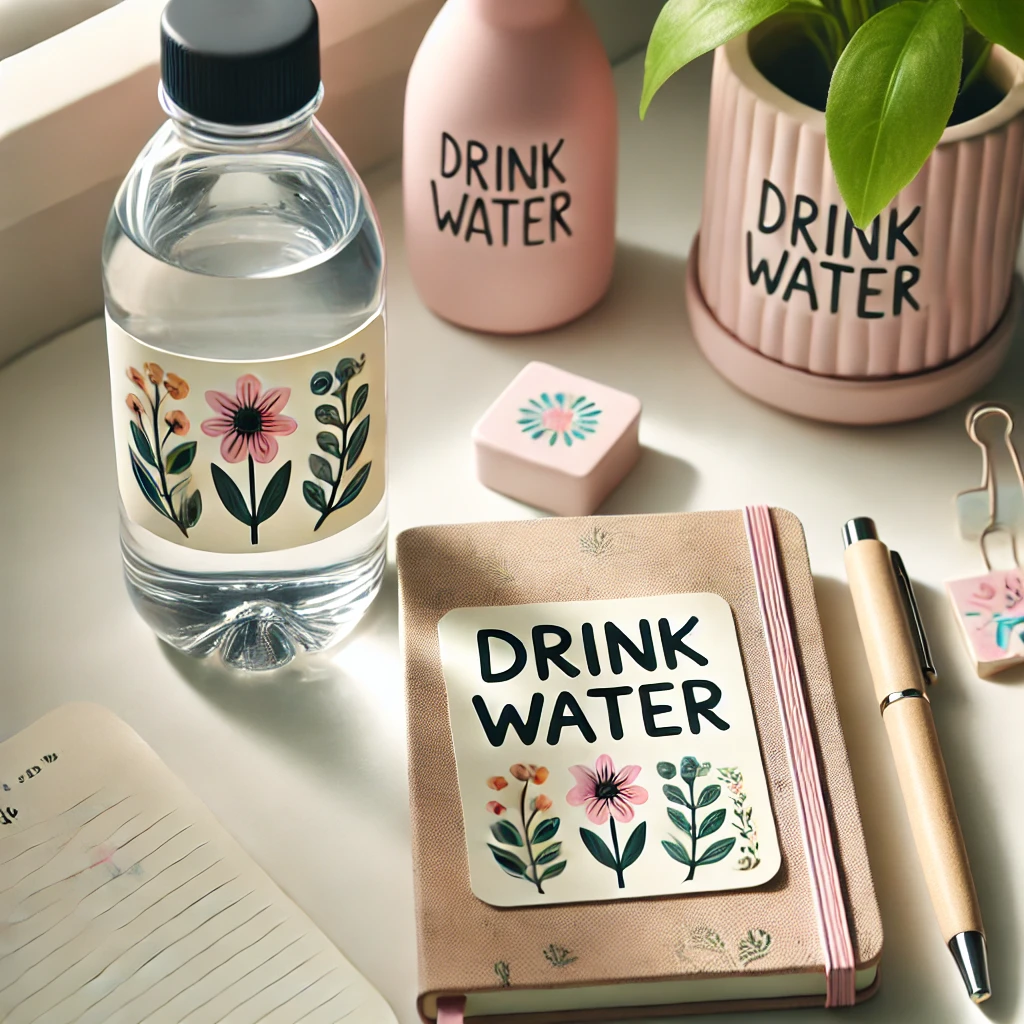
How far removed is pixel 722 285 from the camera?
0.80 m

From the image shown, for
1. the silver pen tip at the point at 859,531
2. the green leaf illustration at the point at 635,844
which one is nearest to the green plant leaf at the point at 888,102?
the silver pen tip at the point at 859,531

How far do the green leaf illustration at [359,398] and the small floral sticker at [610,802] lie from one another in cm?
18

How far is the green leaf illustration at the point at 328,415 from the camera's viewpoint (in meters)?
0.62

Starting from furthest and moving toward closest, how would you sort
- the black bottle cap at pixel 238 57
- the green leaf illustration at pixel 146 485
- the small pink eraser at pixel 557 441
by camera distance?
the small pink eraser at pixel 557 441
the green leaf illustration at pixel 146 485
the black bottle cap at pixel 238 57

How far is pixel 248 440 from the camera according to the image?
617 millimetres

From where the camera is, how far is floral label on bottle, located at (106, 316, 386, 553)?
0.60 meters

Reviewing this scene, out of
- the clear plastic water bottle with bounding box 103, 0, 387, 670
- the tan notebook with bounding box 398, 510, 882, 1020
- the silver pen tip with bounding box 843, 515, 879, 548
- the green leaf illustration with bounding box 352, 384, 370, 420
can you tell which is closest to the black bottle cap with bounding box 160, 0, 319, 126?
the clear plastic water bottle with bounding box 103, 0, 387, 670

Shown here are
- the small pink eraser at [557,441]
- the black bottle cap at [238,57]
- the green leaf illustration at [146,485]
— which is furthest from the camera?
the small pink eraser at [557,441]

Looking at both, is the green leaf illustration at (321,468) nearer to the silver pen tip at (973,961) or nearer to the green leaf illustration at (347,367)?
the green leaf illustration at (347,367)

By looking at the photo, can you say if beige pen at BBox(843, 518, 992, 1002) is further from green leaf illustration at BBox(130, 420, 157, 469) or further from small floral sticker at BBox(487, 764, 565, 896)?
green leaf illustration at BBox(130, 420, 157, 469)

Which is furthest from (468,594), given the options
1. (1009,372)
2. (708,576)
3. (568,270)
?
(1009,372)

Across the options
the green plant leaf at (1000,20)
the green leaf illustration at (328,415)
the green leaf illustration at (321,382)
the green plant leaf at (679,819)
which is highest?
the green plant leaf at (1000,20)

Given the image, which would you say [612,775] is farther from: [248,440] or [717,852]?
[248,440]

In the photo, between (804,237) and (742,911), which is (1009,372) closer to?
(804,237)
